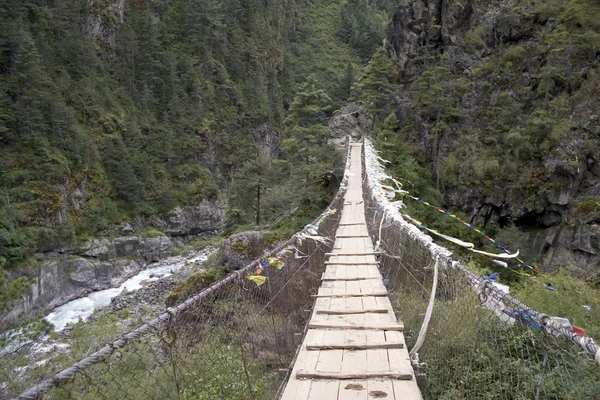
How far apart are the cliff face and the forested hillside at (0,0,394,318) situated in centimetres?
432

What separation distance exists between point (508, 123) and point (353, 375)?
43.3 feet

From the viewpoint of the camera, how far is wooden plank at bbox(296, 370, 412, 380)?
8.11 feet

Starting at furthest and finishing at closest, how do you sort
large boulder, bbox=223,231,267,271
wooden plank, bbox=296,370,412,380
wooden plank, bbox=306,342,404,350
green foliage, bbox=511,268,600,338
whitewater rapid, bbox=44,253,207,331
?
whitewater rapid, bbox=44,253,207,331, large boulder, bbox=223,231,267,271, green foliage, bbox=511,268,600,338, wooden plank, bbox=306,342,404,350, wooden plank, bbox=296,370,412,380

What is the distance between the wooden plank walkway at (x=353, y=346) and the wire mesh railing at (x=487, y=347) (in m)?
0.20

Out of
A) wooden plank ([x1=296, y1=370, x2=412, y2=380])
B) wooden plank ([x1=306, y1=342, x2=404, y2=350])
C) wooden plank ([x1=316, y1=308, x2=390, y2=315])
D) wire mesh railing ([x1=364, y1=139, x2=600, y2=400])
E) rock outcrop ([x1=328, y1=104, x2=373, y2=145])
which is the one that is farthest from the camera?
rock outcrop ([x1=328, y1=104, x2=373, y2=145])

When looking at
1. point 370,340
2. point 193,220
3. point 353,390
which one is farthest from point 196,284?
point 193,220

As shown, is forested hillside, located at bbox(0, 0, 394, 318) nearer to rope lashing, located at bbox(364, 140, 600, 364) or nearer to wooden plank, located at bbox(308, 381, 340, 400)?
rope lashing, located at bbox(364, 140, 600, 364)

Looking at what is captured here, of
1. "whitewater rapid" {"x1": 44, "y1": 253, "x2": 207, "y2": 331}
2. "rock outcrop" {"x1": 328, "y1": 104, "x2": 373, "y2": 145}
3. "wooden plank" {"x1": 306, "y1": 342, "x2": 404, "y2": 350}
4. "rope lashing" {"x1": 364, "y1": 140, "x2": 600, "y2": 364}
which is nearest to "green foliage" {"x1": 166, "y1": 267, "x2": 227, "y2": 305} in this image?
"rope lashing" {"x1": 364, "y1": 140, "x2": 600, "y2": 364}

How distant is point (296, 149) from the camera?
51.0 feet

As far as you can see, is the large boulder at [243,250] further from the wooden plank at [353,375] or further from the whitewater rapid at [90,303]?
the wooden plank at [353,375]

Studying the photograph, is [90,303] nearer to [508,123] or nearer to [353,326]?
[353,326]

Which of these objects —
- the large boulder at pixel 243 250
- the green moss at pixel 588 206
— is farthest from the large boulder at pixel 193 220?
the green moss at pixel 588 206

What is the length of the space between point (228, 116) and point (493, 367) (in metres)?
33.6

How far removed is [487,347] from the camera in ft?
8.81
